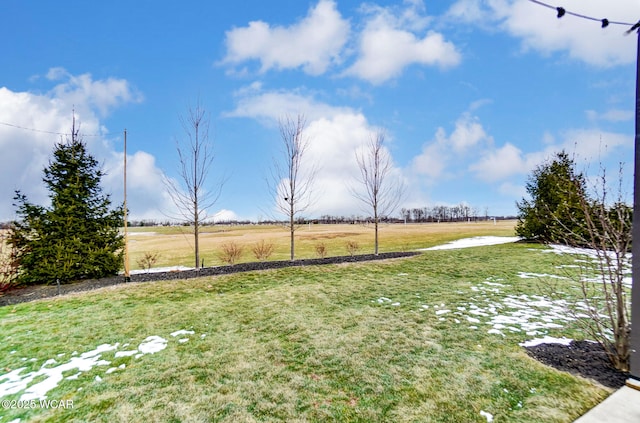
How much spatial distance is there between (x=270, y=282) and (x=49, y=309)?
5.75 m

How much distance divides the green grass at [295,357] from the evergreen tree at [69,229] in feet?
9.68

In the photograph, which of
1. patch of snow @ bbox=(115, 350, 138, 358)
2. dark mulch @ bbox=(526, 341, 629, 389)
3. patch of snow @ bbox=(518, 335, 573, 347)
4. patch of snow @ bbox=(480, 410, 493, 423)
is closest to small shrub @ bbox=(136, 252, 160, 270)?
patch of snow @ bbox=(115, 350, 138, 358)

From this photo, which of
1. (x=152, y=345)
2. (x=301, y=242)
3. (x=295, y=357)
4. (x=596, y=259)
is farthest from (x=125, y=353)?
(x=301, y=242)

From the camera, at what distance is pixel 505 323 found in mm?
5754

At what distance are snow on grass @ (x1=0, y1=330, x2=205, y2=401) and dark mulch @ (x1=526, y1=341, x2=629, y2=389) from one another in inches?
239

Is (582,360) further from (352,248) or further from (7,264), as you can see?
(7,264)

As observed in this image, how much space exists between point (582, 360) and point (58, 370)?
796 cm

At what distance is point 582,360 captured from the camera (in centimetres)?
426

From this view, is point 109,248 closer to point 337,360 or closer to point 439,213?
point 337,360

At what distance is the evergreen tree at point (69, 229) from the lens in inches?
399

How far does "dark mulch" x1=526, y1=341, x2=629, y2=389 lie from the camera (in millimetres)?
3822

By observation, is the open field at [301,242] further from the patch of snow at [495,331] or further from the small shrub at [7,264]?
the patch of snow at [495,331]

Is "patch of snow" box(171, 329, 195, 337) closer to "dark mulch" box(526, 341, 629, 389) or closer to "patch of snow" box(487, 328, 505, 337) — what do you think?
"patch of snow" box(487, 328, 505, 337)

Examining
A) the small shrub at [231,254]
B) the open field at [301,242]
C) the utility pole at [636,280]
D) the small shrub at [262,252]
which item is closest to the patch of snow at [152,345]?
the utility pole at [636,280]
